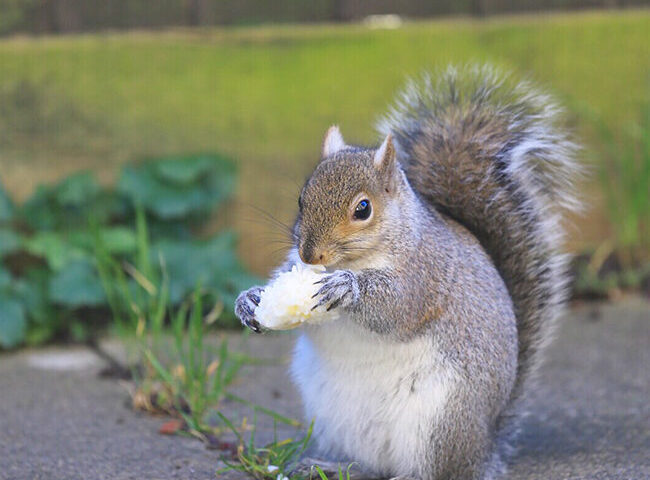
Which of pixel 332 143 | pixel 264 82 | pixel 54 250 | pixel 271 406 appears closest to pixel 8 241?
pixel 54 250

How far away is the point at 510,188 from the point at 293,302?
0.78 metres

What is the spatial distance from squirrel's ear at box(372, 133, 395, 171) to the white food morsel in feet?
0.94

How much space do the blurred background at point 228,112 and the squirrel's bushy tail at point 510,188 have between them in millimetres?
1328

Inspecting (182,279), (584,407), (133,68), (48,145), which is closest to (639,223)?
(584,407)

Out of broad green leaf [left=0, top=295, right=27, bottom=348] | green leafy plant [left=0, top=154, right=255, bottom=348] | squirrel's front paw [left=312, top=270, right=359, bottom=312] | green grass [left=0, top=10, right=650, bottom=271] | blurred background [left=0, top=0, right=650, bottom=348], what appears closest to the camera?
squirrel's front paw [left=312, top=270, right=359, bottom=312]

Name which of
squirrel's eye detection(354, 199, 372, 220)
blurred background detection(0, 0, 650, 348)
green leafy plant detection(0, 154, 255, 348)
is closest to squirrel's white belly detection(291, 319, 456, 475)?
squirrel's eye detection(354, 199, 372, 220)

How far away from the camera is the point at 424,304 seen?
2.25m

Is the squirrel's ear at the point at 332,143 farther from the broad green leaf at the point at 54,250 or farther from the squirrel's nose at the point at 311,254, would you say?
the broad green leaf at the point at 54,250

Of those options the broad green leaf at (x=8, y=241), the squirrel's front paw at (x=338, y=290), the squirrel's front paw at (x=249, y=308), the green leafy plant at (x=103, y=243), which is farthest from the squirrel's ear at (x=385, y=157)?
the broad green leaf at (x=8, y=241)

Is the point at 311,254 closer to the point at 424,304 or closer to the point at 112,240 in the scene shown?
the point at 424,304

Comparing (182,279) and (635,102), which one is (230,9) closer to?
(182,279)

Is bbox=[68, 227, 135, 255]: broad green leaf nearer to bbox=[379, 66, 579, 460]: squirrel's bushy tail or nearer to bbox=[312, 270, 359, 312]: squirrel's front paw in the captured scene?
bbox=[379, 66, 579, 460]: squirrel's bushy tail

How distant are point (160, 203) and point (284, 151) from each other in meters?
0.54

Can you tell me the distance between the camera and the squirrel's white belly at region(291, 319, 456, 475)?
2.21 metres
